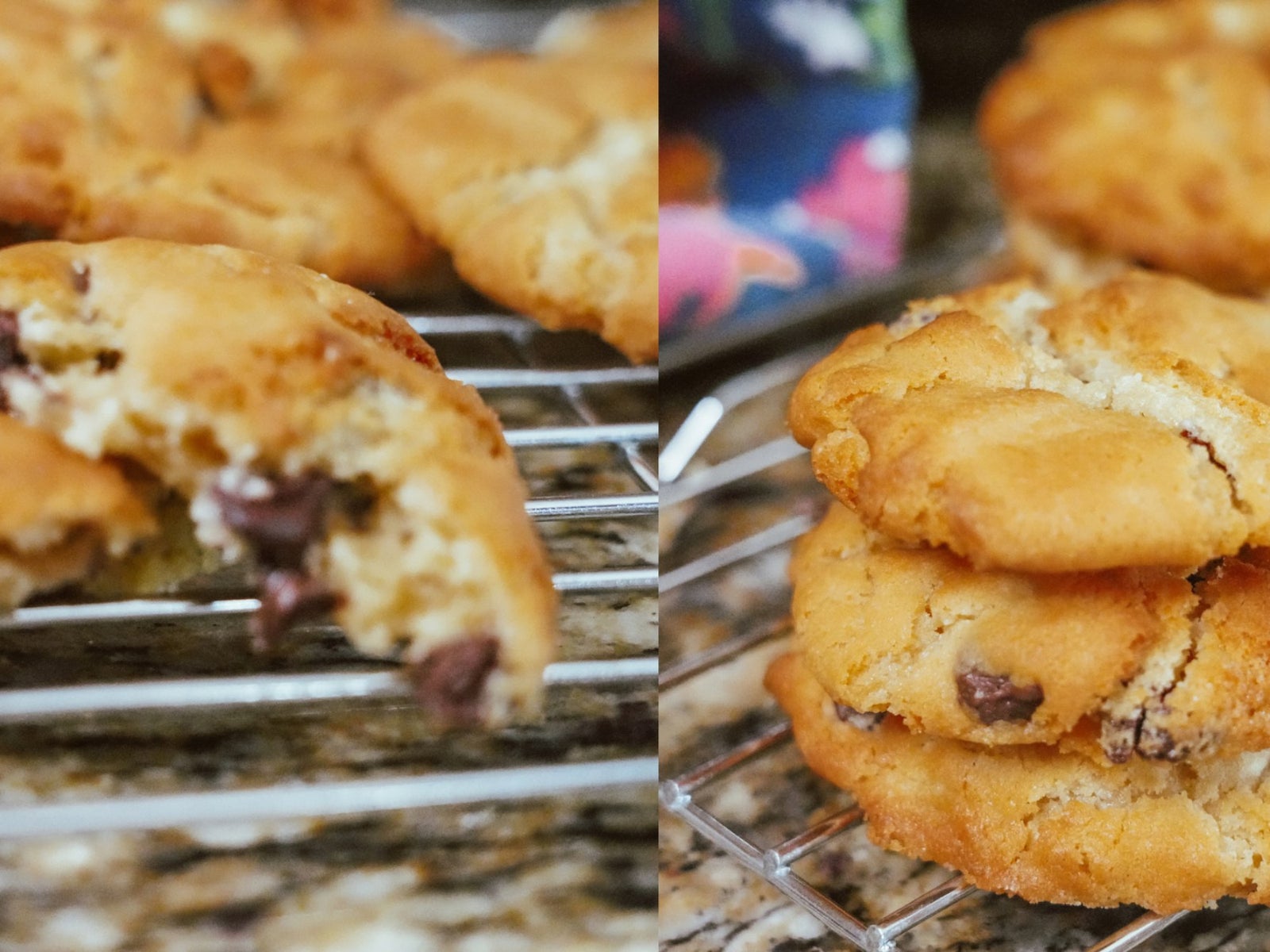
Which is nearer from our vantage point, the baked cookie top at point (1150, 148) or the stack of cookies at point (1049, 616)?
the stack of cookies at point (1049, 616)

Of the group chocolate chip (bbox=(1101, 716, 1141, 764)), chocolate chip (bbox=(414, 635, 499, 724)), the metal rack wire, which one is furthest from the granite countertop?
chocolate chip (bbox=(1101, 716, 1141, 764))

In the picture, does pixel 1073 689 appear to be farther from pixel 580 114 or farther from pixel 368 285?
pixel 580 114

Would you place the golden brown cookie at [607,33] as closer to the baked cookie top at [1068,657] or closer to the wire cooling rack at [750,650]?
the wire cooling rack at [750,650]

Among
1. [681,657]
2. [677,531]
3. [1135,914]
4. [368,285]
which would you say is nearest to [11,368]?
[368,285]

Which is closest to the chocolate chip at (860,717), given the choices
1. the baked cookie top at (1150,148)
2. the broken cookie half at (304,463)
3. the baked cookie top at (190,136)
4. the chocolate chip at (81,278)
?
the broken cookie half at (304,463)

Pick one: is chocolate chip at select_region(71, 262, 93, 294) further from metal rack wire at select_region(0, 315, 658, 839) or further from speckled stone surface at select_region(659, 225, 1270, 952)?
speckled stone surface at select_region(659, 225, 1270, 952)
